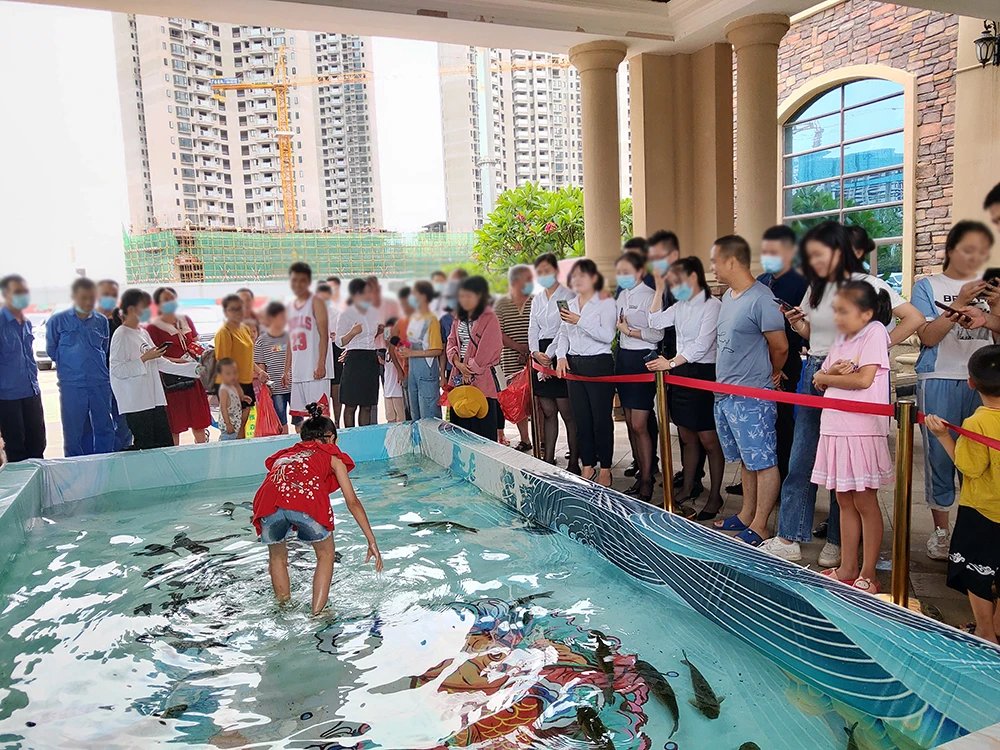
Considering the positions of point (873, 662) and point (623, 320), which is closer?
point (873, 662)

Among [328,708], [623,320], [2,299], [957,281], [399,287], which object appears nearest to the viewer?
[2,299]

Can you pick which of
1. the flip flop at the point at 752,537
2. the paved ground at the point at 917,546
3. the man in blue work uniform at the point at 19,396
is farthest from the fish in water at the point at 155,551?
the flip flop at the point at 752,537

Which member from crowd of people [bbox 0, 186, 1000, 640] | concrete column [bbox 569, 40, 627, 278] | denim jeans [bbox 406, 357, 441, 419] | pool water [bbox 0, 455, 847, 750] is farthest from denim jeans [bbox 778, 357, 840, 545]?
denim jeans [bbox 406, 357, 441, 419]

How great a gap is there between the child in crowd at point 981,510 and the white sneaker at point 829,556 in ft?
2.22

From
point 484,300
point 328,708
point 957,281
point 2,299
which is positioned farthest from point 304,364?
point 957,281

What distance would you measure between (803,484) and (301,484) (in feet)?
5.55

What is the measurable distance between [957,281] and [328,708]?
2.04m

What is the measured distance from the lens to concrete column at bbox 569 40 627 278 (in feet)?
6.23

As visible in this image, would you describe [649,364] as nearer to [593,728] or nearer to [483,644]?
[483,644]

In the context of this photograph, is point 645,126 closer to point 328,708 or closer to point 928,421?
point 928,421

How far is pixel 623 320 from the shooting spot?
3414 mm

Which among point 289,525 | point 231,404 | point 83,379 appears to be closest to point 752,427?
point 289,525

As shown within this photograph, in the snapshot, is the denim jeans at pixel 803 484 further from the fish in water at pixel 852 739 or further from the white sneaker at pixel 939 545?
the fish in water at pixel 852 739

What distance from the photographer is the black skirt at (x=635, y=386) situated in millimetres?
3412
